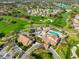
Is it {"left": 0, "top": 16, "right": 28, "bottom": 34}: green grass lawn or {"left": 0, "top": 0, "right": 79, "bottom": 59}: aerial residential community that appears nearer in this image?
{"left": 0, "top": 0, "right": 79, "bottom": 59}: aerial residential community

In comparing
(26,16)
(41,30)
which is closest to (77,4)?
(26,16)

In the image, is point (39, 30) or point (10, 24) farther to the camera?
point (10, 24)

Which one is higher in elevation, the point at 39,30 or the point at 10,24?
the point at 39,30

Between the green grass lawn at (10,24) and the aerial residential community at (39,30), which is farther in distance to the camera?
the green grass lawn at (10,24)

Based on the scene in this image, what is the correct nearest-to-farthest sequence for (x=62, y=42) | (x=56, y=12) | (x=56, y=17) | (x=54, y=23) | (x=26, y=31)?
(x=62, y=42), (x=26, y=31), (x=54, y=23), (x=56, y=17), (x=56, y=12)

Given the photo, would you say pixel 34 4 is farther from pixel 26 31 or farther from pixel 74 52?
pixel 74 52

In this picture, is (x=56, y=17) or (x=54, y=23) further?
(x=56, y=17)

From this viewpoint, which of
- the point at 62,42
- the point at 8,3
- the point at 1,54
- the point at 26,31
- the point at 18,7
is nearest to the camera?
the point at 1,54
